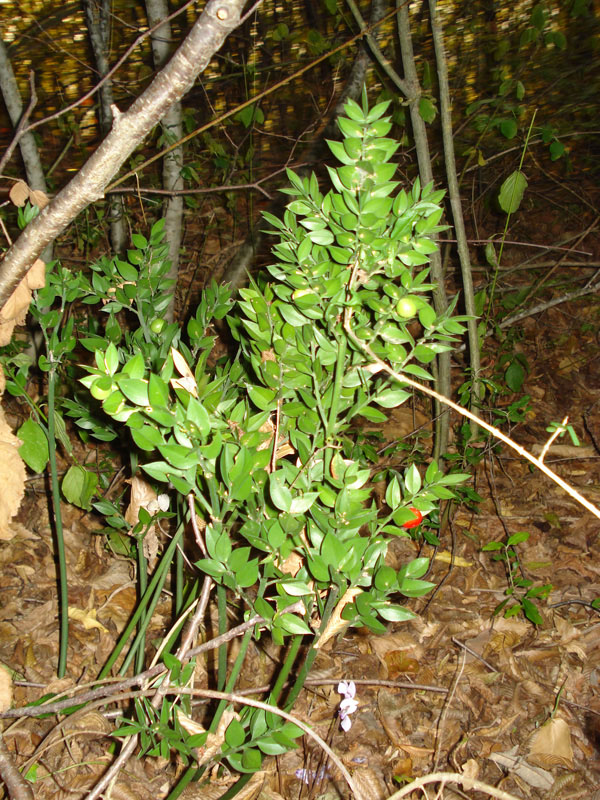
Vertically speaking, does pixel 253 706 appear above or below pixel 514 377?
above

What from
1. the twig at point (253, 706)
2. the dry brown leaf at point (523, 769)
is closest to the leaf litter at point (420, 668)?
the dry brown leaf at point (523, 769)

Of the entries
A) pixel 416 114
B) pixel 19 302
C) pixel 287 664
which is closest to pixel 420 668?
pixel 287 664

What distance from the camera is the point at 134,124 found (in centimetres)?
63

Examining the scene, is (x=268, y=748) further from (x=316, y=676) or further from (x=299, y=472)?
(x=316, y=676)

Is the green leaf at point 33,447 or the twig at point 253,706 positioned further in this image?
the green leaf at point 33,447

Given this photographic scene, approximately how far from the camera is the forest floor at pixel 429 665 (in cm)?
149

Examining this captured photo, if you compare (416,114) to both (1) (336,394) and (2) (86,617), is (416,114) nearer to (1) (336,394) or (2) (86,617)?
(1) (336,394)

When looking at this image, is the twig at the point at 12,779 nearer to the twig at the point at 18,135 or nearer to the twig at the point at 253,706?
the twig at the point at 253,706

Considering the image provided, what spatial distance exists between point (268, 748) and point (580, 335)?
10.2ft

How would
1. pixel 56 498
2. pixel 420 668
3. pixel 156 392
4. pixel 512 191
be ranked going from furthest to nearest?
pixel 512 191, pixel 420 668, pixel 56 498, pixel 156 392

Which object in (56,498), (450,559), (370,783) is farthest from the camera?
(450,559)

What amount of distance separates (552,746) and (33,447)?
4.95ft

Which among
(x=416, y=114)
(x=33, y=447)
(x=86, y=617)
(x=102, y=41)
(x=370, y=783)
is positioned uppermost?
(x=102, y=41)

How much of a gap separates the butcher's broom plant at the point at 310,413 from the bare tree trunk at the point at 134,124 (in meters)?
0.15
